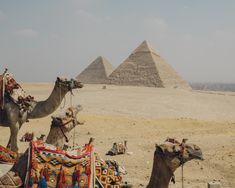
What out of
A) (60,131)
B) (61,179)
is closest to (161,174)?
(61,179)

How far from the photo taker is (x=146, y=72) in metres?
65.2

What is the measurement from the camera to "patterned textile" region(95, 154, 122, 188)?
14.4 ft

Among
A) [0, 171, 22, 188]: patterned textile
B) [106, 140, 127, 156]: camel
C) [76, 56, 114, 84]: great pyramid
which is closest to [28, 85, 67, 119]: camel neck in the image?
[0, 171, 22, 188]: patterned textile

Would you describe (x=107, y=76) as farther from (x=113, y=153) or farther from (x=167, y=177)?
(x=167, y=177)

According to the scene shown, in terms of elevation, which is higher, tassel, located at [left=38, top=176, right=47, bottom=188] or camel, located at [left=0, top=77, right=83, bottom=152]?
camel, located at [left=0, top=77, right=83, bottom=152]

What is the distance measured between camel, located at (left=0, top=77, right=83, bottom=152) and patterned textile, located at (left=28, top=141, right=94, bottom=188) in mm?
2907

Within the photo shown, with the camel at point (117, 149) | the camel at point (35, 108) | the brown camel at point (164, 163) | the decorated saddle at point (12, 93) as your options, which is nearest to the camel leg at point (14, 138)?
the camel at point (35, 108)

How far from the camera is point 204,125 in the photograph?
17.0m

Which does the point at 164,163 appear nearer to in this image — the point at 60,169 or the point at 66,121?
the point at 60,169

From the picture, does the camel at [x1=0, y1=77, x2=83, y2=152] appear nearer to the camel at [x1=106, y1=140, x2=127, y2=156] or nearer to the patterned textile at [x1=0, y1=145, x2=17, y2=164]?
the patterned textile at [x1=0, y1=145, x2=17, y2=164]

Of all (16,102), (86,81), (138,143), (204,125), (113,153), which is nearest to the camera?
(16,102)

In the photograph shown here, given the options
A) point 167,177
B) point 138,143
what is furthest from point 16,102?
point 138,143

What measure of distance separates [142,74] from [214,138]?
52.5 metres

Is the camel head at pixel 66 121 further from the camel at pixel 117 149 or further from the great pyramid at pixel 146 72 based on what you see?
the great pyramid at pixel 146 72
